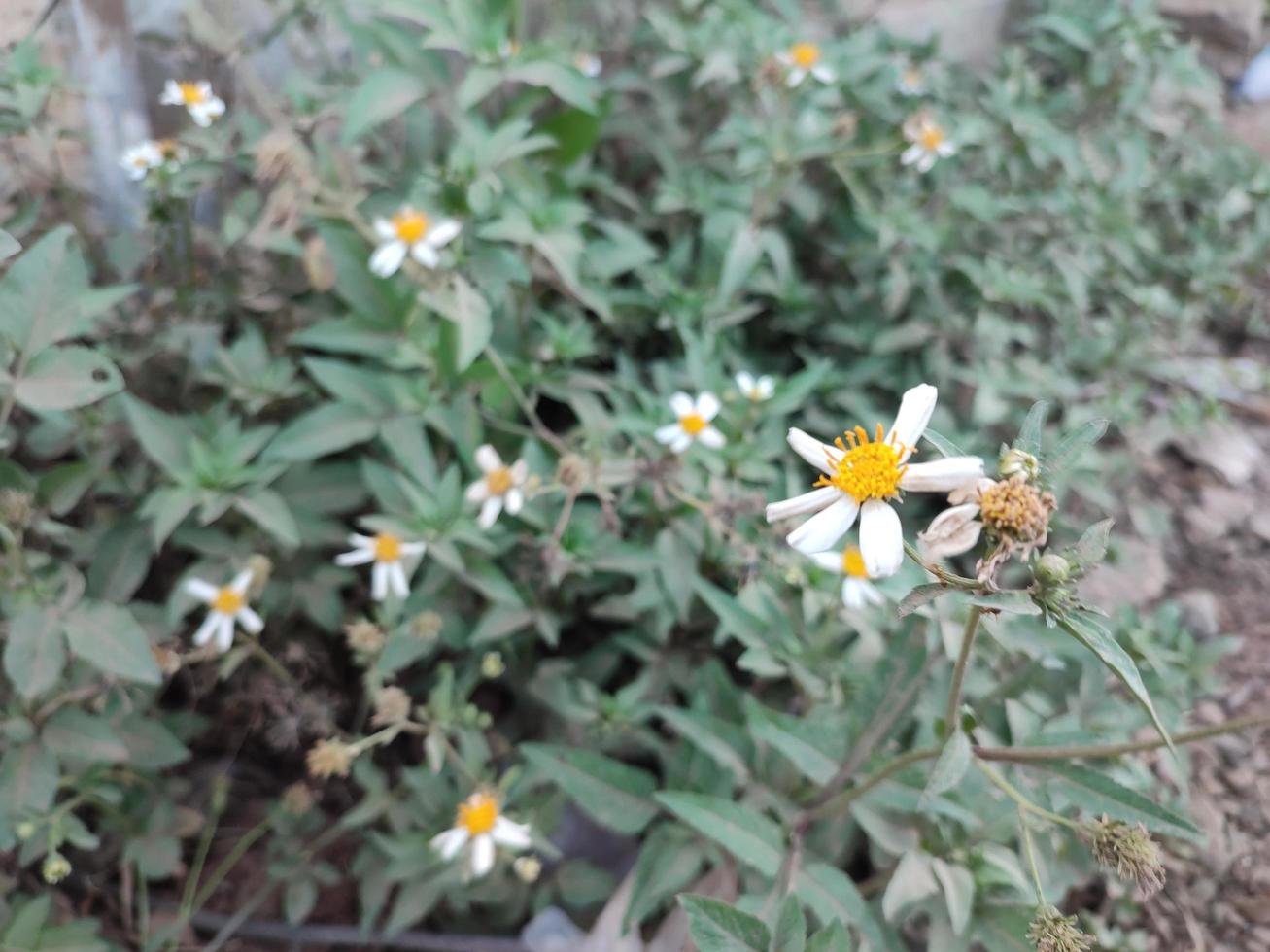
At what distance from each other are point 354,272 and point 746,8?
137 cm

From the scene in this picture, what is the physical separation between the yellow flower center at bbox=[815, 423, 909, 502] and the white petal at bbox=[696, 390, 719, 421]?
0.79m

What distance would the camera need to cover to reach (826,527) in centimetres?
108

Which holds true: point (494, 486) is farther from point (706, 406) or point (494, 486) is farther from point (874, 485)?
point (874, 485)

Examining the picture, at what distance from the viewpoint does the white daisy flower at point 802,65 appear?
2.36 meters

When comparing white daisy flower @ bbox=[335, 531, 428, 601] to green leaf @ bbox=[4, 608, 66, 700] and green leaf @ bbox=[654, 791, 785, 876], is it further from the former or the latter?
green leaf @ bbox=[654, 791, 785, 876]

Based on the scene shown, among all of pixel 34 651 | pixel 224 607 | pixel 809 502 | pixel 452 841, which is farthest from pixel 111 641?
pixel 809 502

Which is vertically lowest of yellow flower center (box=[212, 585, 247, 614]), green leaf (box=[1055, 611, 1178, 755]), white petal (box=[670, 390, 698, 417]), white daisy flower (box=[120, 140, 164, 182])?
yellow flower center (box=[212, 585, 247, 614])

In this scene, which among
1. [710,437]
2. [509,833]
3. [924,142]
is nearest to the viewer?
[509,833]

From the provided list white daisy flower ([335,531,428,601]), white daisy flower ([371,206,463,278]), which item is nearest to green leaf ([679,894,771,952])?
white daisy flower ([335,531,428,601])

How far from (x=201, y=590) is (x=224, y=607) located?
0.17 feet

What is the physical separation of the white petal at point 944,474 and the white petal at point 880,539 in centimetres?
4

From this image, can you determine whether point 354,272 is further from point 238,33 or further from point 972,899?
point 972,899

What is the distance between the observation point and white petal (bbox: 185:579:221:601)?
1.73 meters

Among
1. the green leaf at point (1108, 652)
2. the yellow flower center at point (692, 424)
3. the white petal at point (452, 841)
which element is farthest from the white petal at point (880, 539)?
the white petal at point (452, 841)
